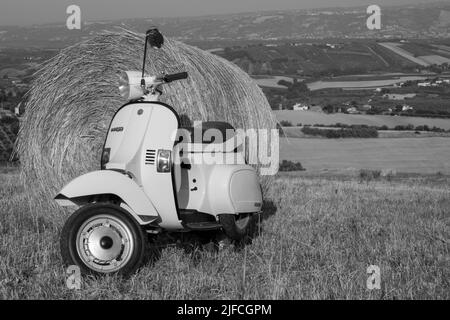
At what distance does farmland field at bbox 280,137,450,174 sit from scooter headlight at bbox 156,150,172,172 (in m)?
16.4

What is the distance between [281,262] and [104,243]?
1.52 meters

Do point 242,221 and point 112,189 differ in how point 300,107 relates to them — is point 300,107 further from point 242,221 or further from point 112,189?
point 112,189

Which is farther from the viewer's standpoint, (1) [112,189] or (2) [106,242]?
(1) [112,189]

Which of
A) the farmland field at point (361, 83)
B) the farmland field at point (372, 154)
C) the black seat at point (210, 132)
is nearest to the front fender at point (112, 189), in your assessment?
the black seat at point (210, 132)

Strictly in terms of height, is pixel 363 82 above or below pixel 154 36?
below

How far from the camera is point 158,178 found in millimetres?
4652

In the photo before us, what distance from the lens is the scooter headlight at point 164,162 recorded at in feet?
15.3

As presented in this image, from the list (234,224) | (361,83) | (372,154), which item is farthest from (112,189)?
(361,83)

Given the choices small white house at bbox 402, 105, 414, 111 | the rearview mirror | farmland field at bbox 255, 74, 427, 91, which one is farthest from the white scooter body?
farmland field at bbox 255, 74, 427, 91

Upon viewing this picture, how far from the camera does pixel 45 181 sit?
22.8 feet

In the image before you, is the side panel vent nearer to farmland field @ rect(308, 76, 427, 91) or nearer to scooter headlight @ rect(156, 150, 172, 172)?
scooter headlight @ rect(156, 150, 172, 172)

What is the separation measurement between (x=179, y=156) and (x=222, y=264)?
90cm

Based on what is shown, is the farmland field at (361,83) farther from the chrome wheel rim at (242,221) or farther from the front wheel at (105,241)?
the front wheel at (105,241)

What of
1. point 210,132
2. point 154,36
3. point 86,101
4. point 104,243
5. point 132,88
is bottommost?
point 104,243
